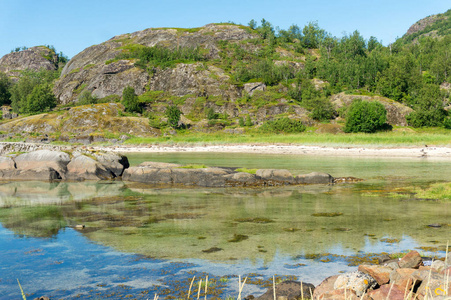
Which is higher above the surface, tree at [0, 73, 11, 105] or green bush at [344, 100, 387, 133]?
tree at [0, 73, 11, 105]

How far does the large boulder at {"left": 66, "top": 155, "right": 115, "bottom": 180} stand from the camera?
34812 mm

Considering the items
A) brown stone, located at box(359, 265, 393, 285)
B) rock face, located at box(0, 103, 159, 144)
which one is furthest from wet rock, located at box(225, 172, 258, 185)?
rock face, located at box(0, 103, 159, 144)

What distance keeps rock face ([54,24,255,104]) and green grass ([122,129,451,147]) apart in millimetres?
40734

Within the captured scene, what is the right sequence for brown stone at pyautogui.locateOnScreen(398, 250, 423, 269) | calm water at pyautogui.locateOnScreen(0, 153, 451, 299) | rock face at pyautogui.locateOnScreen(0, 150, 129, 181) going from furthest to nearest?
rock face at pyautogui.locateOnScreen(0, 150, 129, 181)
calm water at pyautogui.locateOnScreen(0, 153, 451, 299)
brown stone at pyautogui.locateOnScreen(398, 250, 423, 269)

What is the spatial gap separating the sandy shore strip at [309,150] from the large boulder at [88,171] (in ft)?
112

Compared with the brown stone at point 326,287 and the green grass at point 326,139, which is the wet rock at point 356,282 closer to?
the brown stone at point 326,287

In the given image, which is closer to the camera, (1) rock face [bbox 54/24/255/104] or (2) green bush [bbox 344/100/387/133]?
(2) green bush [bbox 344/100/387/133]

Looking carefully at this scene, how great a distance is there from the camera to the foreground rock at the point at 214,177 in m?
29.3

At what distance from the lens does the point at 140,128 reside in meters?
99.1

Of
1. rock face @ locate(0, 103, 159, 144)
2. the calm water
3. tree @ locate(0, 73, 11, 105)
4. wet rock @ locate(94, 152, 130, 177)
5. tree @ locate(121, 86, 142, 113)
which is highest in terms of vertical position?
tree @ locate(0, 73, 11, 105)

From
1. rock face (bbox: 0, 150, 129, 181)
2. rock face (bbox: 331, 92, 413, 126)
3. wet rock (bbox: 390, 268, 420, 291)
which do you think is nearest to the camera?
wet rock (bbox: 390, 268, 420, 291)

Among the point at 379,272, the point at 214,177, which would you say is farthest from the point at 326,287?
the point at 214,177

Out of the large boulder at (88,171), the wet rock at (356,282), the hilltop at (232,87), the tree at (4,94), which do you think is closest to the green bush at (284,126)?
the hilltop at (232,87)

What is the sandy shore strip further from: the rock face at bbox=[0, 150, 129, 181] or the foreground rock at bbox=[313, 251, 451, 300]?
the foreground rock at bbox=[313, 251, 451, 300]
